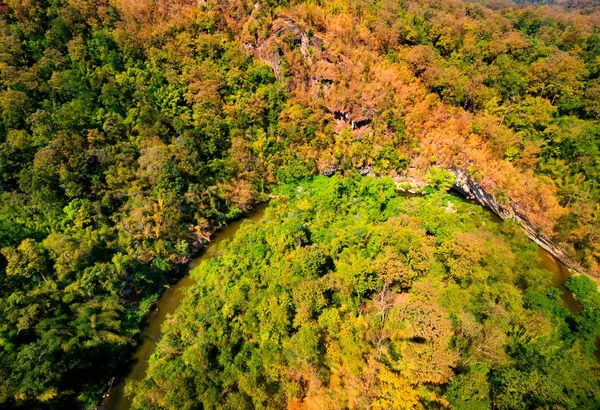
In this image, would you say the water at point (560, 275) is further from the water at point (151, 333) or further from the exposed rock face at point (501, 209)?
the water at point (151, 333)

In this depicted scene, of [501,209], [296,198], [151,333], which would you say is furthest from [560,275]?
[151,333]

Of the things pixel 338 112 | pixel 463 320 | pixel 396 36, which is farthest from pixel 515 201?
pixel 396 36

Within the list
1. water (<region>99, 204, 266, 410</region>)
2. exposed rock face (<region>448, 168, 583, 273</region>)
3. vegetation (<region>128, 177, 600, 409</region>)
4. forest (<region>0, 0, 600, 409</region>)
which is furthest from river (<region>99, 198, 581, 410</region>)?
vegetation (<region>128, 177, 600, 409</region>)

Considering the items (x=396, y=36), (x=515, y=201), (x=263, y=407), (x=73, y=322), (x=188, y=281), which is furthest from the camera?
(x=396, y=36)

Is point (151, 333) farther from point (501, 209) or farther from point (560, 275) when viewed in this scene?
point (501, 209)

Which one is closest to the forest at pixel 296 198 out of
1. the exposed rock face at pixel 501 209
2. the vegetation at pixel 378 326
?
the vegetation at pixel 378 326

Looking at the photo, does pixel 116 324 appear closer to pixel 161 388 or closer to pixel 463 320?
pixel 161 388

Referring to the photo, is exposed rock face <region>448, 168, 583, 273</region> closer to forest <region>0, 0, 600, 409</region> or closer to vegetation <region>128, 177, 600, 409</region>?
forest <region>0, 0, 600, 409</region>
